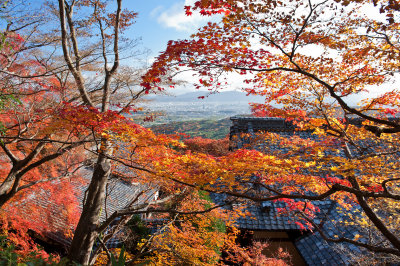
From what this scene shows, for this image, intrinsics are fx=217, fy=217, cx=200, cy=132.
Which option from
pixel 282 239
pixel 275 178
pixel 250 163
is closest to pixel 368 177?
pixel 275 178

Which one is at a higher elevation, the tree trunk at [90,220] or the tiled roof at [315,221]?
the tree trunk at [90,220]

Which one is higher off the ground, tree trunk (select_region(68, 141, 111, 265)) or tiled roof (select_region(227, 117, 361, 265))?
tree trunk (select_region(68, 141, 111, 265))

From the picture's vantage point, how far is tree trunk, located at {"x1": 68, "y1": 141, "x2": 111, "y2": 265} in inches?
239

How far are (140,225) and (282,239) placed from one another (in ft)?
23.0

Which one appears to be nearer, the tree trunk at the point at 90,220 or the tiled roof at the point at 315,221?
the tree trunk at the point at 90,220

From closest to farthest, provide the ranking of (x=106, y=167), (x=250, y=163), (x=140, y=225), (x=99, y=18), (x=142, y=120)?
(x=250, y=163) < (x=106, y=167) < (x=99, y=18) < (x=142, y=120) < (x=140, y=225)

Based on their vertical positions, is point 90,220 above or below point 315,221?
above

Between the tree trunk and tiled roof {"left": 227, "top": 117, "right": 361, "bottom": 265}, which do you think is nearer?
the tree trunk

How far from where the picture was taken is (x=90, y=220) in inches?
249

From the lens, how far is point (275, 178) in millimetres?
6141

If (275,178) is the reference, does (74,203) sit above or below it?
below

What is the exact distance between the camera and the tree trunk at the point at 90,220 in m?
6.08

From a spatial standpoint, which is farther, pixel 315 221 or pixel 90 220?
pixel 315 221

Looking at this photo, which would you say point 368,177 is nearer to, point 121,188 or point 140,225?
point 140,225
